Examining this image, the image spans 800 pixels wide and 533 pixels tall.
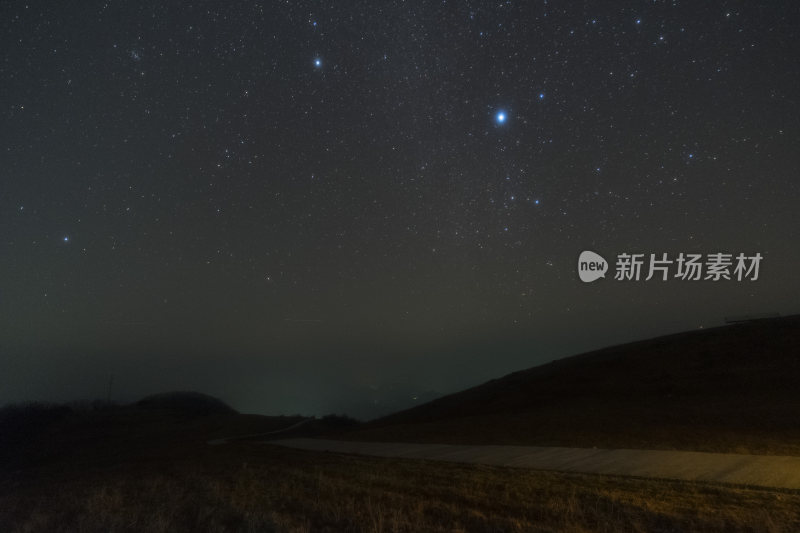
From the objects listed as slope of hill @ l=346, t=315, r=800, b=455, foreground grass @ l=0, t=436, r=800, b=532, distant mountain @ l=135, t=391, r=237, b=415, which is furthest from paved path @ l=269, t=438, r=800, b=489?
distant mountain @ l=135, t=391, r=237, b=415

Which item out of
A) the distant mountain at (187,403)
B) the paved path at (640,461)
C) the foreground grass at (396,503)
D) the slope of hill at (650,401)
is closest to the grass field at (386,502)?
the foreground grass at (396,503)

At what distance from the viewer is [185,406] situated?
168 ft

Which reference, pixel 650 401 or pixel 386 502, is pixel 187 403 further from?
pixel 386 502

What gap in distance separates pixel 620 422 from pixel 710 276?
8041 millimetres

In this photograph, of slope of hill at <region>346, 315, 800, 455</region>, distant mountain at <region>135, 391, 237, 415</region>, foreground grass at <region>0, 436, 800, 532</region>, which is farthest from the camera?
distant mountain at <region>135, 391, 237, 415</region>

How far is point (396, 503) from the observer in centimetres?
916

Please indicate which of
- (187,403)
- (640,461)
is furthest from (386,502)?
(187,403)

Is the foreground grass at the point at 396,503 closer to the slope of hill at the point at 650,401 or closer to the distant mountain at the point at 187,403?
the slope of hill at the point at 650,401

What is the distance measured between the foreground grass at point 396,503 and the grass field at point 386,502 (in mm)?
20

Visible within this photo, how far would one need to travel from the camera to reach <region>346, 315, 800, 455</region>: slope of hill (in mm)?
16922

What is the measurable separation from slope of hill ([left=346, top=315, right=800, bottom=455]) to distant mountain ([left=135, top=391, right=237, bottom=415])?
887 inches

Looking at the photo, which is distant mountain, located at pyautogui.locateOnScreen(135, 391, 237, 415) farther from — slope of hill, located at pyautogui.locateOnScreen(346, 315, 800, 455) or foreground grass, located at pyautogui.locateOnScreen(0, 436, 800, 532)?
foreground grass, located at pyautogui.locateOnScreen(0, 436, 800, 532)

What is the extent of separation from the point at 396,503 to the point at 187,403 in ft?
167

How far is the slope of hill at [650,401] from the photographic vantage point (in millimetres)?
16922
